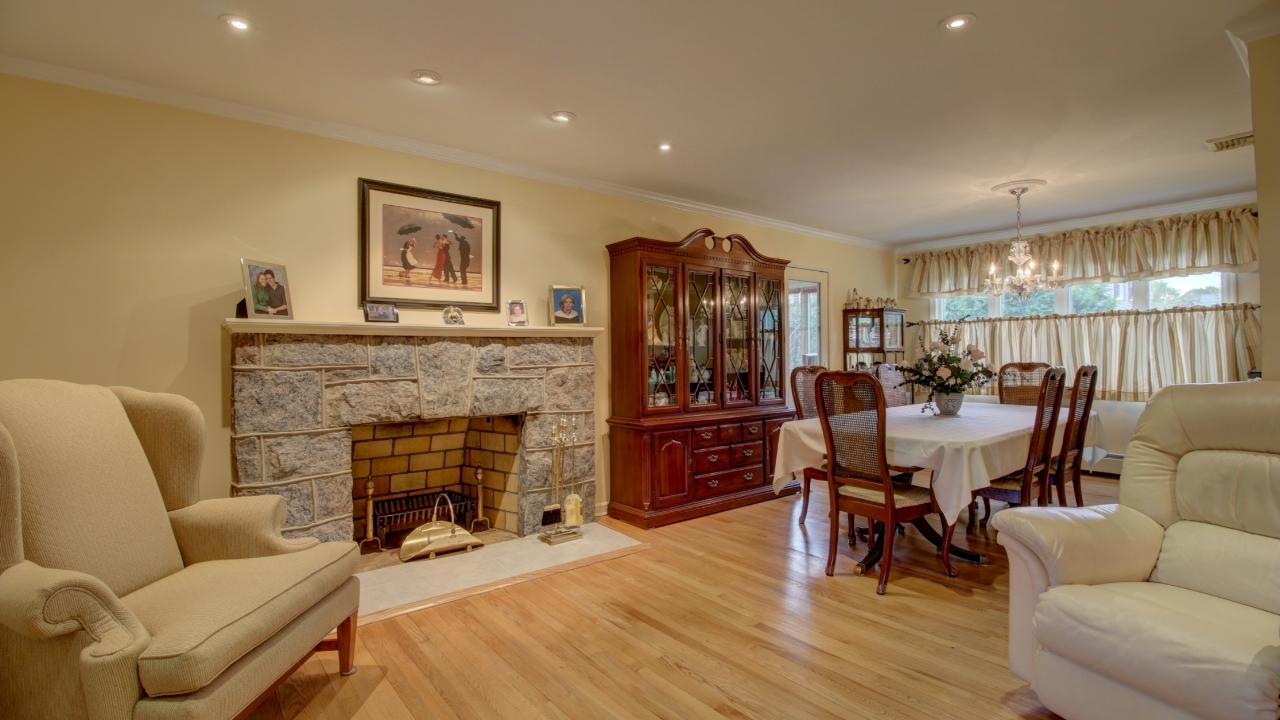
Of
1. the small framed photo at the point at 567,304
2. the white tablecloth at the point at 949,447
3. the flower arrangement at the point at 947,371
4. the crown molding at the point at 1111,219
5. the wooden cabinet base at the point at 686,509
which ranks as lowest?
the wooden cabinet base at the point at 686,509

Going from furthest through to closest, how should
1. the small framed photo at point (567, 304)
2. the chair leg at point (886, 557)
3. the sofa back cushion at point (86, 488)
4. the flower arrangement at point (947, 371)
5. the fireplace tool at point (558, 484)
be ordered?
the small framed photo at point (567, 304) → the fireplace tool at point (558, 484) → the flower arrangement at point (947, 371) → the chair leg at point (886, 557) → the sofa back cushion at point (86, 488)

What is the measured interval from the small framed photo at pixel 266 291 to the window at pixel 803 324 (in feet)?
13.6

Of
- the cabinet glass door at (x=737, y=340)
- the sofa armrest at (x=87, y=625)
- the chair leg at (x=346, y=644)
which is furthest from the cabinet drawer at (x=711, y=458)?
the sofa armrest at (x=87, y=625)

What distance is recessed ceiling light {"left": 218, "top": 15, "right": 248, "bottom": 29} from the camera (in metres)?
2.13

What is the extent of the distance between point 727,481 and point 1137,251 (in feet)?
13.4

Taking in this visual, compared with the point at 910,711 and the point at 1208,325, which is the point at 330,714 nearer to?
the point at 910,711

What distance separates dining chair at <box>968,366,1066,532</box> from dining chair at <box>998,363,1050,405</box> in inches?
40.7

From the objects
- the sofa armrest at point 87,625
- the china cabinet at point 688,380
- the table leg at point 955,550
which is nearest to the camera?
the sofa armrest at point 87,625

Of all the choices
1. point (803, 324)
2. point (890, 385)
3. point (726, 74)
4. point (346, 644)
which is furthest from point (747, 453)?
point (346, 644)

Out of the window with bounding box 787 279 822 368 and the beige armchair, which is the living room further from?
the window with bounding box 787 279 822 368

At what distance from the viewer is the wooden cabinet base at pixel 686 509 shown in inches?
154

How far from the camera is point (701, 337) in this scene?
445 centimetres

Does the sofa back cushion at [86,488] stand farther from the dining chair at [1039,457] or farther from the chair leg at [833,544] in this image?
the dining chair at [1039,457]

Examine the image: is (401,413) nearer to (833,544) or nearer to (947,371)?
(833,544)
